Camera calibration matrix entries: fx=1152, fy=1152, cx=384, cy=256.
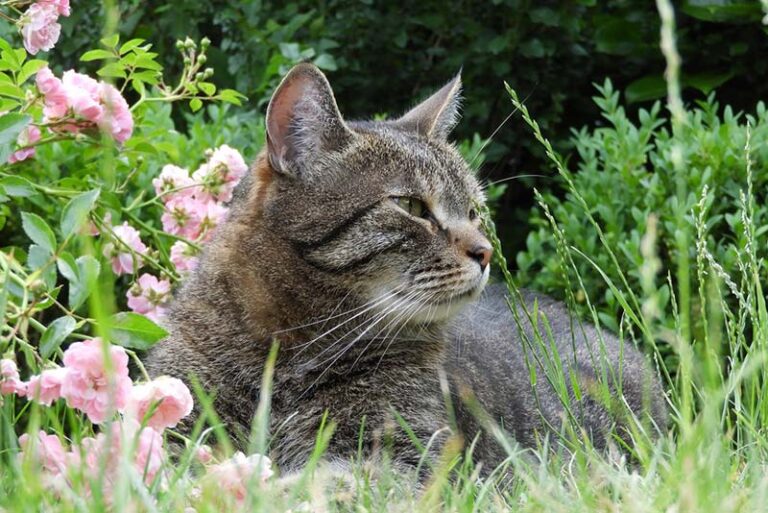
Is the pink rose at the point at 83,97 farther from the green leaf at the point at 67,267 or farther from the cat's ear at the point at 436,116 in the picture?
the cat's ear at the point at 436,116

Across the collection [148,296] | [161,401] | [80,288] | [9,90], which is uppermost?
[9,90]

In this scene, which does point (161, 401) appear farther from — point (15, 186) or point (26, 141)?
point (26, 141)

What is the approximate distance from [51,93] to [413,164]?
1.01m

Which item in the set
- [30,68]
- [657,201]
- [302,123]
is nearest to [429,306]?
[302,123]

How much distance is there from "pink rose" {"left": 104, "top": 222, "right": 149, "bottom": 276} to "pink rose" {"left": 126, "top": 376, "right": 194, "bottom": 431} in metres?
1.16

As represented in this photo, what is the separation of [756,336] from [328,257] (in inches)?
43.6

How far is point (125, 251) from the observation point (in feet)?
11.8

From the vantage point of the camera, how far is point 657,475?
96.0 inches

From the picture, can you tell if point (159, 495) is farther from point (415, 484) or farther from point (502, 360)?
point (502, 360)

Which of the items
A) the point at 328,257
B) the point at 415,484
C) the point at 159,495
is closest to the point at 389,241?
the point at 328,257

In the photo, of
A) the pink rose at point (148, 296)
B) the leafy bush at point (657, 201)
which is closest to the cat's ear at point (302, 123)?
the pink rose at point (148, 296)

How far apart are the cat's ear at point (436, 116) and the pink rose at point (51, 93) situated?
3.30ft

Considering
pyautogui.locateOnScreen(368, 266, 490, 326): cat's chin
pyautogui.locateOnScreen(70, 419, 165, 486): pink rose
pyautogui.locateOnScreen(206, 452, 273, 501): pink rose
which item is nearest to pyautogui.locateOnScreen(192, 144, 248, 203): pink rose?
pyautogui.locateOnScreen(368, 266, 490, 326): cat's chin

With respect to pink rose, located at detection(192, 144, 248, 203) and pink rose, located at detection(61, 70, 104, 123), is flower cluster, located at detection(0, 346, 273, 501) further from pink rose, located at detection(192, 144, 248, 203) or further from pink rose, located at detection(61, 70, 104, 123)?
pink rose, located at detection(192, 144, 248, 203)
